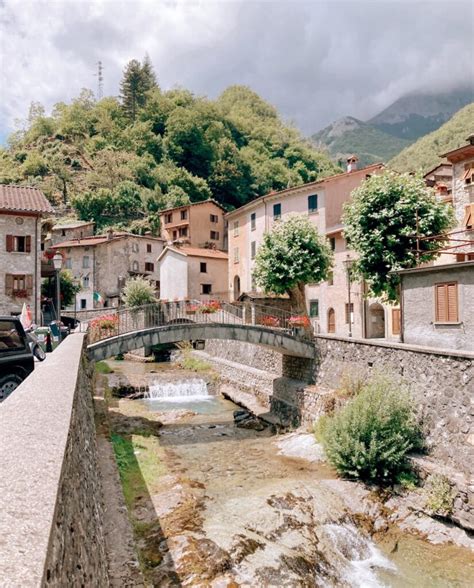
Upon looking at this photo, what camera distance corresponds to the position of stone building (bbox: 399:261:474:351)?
16.1 m

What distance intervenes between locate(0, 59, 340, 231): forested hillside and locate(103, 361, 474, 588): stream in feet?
168

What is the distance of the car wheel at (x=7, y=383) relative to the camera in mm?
10742

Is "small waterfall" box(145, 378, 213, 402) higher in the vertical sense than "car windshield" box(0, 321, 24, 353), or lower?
lower

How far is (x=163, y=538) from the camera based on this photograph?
34.6 feet

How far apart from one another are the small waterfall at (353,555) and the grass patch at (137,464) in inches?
213

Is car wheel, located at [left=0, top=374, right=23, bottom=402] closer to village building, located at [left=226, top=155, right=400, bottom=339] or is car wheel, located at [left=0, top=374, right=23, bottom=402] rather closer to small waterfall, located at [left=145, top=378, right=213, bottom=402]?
small waterfall, located at [left=145, top=378, right=213, bottom=402]

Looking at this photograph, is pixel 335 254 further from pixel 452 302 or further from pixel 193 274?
pixel 452 302

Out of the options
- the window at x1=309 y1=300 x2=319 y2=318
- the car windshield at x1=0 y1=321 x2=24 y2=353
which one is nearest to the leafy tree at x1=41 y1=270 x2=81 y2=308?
the window at x1=309 y1=300 x2=319 y2=318

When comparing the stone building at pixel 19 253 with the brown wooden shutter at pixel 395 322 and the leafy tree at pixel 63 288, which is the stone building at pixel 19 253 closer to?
the leafy tree at pixel 63 288

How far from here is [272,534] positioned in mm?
11039

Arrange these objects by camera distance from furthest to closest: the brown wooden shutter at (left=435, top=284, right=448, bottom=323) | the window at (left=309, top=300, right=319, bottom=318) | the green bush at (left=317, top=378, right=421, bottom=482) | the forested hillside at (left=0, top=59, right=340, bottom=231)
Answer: the forested hillside at (left=0, top=59, right=340, bottom=231)
the window at (left=309, top=300, right=319, bottom=318)
the brown wooden shutter at (left=435, top=284, right=448, bottom=323)
the green bush at (left=317, top=378, right=421, bottom=482)

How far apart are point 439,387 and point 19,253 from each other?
28969mm

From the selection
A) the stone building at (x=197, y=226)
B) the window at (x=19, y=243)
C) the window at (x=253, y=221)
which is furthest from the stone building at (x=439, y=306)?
the stone building at (x=197, y=226)

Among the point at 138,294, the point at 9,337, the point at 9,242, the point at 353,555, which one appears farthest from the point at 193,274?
the point at 353,555
